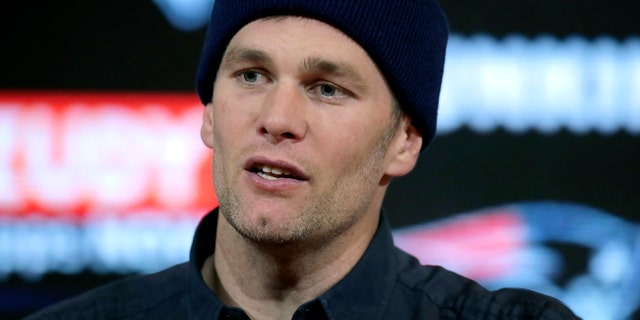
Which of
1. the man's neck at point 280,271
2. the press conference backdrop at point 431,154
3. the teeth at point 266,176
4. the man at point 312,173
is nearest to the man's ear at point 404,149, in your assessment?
the man at point 312,173

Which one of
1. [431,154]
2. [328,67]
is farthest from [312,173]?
[431,154]

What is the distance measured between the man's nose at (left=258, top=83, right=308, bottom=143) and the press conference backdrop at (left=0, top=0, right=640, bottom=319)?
3.05ft

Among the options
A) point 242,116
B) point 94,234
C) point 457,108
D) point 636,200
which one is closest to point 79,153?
point 94,234

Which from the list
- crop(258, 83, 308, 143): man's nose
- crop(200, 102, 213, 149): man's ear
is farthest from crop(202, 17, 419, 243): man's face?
crop(200, 102, 213, 149): man's ear

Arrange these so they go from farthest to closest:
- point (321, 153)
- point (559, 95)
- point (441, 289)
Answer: point (559, 95), point (441, 289), point (321, 153)

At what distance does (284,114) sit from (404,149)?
1.01 ft

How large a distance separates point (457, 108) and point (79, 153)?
0.84 m

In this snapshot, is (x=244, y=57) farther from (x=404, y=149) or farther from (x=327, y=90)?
(x=404, y=149)

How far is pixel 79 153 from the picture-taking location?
2.50m

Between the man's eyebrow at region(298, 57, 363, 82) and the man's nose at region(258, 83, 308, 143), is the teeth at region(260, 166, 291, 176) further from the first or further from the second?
the man's eyebrow at region(298, 57, 363, 82)

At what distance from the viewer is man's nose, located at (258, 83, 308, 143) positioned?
1.53 meters

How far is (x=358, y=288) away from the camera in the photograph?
5.40 ft

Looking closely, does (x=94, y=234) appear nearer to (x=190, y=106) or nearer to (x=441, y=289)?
(x=190, y=106)

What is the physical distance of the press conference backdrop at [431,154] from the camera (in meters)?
2.46
